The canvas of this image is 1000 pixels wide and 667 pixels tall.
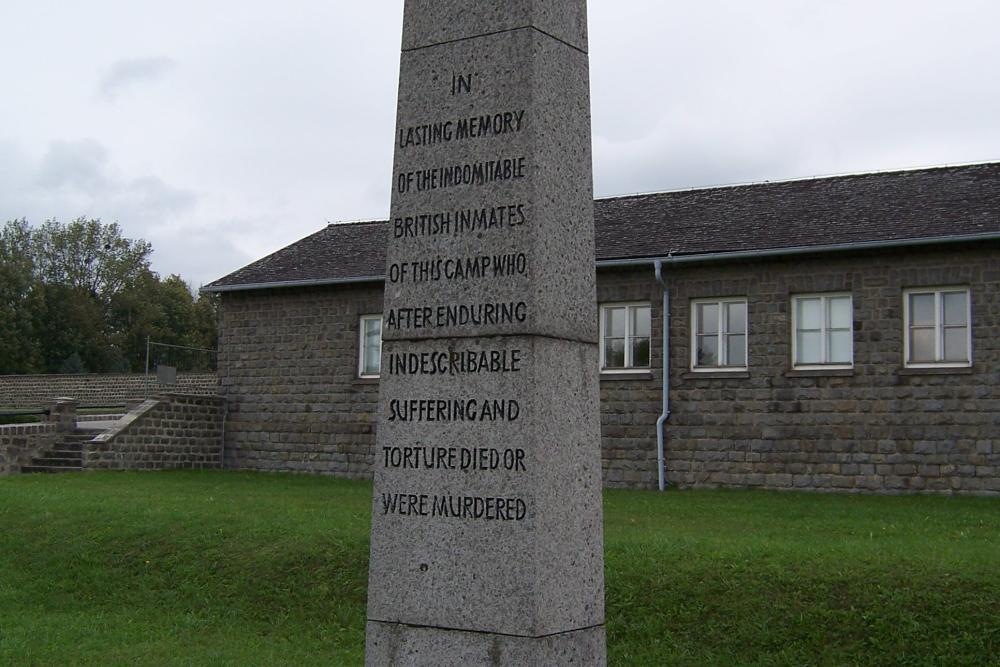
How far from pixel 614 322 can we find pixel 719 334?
1.94 meters

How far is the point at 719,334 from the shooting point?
21.1 m

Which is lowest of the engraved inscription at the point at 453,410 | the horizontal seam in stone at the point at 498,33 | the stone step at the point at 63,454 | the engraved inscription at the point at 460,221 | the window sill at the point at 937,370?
the stone step at the point at 63,454

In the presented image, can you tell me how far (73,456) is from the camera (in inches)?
975

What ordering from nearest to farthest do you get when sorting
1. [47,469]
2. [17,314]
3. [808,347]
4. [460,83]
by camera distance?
[460,83] → [808,347] → [47,469] → [17,314]

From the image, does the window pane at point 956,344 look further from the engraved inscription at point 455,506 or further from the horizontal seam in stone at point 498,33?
the engraved inscription at point 455,506

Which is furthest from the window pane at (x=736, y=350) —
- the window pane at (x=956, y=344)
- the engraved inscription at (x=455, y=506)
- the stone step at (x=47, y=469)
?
the engraved inscription at (x=455, y=506)

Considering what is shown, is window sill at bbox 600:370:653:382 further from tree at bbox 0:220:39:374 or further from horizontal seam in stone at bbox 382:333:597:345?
tree at bbox 0:220:39:374

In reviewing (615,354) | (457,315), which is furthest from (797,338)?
(457,315)

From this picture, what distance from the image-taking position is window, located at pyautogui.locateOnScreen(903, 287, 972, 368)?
19.3 metres

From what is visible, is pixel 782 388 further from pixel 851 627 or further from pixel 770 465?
pixel 851 627

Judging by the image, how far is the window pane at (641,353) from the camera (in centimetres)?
2173

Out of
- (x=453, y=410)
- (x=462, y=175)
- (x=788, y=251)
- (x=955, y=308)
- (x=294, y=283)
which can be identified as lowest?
(x=453, y=410)

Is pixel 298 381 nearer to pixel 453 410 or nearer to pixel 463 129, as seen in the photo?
pixel 463 129

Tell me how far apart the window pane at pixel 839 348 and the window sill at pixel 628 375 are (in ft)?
10.0
